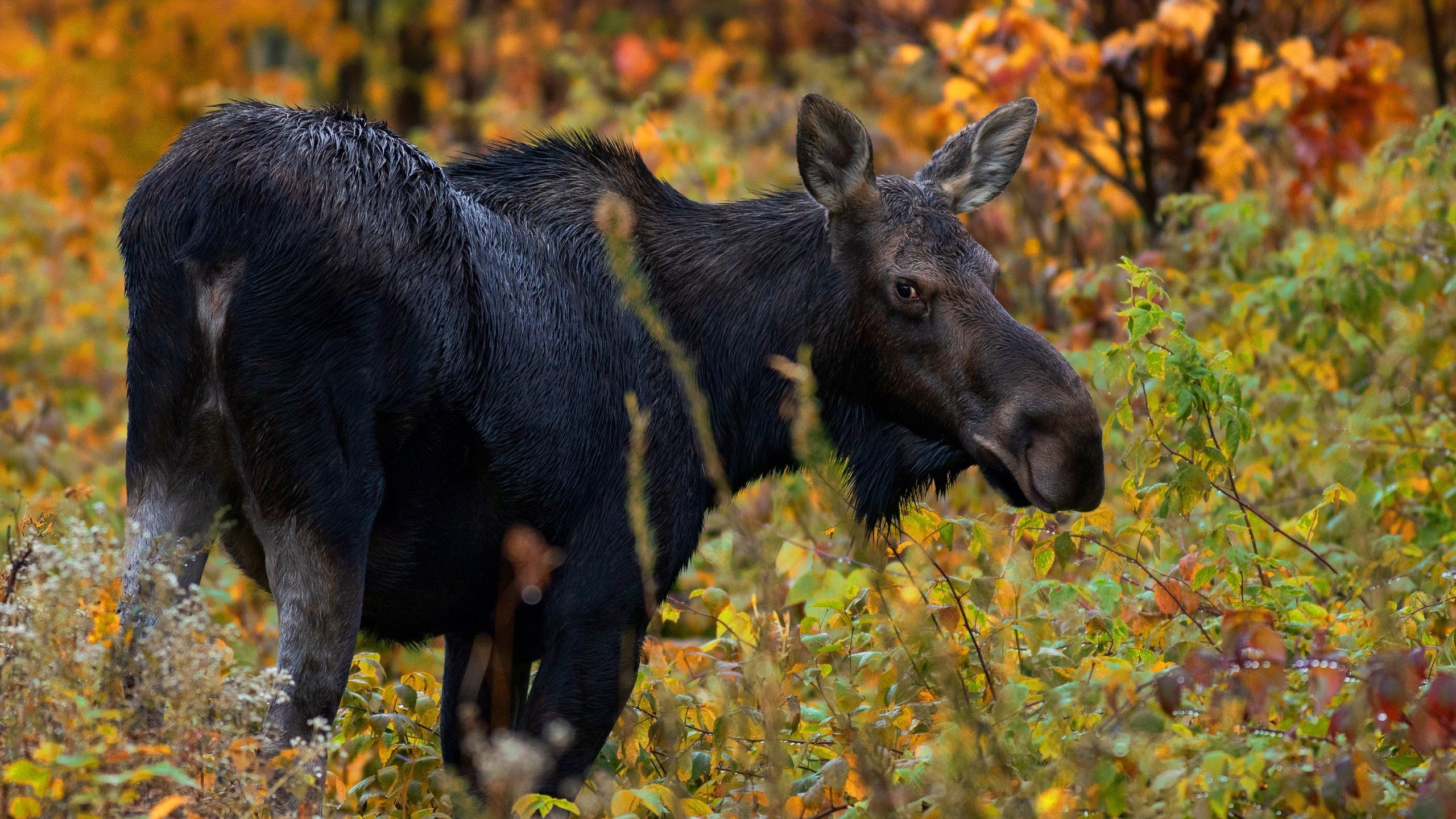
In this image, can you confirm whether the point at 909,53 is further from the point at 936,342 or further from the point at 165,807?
the point at 165,807

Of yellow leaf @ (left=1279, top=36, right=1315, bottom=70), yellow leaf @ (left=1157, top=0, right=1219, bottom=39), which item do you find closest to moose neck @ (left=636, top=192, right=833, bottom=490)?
yellow leaf @ (left=1157, top=0, right=1219, bottom=39)

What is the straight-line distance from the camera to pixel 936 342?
4.11 metres

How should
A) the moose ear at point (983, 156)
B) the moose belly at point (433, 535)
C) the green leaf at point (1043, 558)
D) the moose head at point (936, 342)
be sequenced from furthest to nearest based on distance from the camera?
1. the moose ear at point (983, 156)
2. the green leaf at point (1043, 558)
3. the moose head at point (936, 342)
4. the moose belly at point (433, 535)

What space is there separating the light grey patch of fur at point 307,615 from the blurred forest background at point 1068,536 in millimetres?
132

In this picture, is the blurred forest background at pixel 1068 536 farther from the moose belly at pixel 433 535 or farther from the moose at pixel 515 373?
the moose belly at pixel 433 535

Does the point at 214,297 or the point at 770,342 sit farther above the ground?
the point at 214,297

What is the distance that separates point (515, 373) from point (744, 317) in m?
0.79

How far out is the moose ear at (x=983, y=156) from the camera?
459cm

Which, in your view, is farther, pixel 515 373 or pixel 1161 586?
pixel 1161 586

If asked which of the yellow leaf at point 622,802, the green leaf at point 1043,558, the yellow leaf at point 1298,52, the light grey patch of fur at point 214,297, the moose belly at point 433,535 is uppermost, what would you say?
the yellow leaf at point 1298,52

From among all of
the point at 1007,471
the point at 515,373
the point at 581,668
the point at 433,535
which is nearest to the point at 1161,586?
the point at 1007,471

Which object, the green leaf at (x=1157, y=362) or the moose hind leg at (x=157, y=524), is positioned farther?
the green leaf at (x=1157, y=362)

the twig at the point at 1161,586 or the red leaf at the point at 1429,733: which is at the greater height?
the twig at the point at 1161,586

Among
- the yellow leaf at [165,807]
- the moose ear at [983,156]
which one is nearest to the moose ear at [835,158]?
the moose ear at [983,156]
